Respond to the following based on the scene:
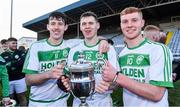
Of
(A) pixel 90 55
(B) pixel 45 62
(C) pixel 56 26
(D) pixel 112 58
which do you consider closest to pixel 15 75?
(B) pixel 45 62

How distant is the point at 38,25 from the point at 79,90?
2940 cm

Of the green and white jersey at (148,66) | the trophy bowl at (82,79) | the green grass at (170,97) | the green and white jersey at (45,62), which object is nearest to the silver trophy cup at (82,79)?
the trophy bowl at (82,79)

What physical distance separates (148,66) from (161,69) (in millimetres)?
139

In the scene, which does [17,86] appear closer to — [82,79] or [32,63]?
[32,63]

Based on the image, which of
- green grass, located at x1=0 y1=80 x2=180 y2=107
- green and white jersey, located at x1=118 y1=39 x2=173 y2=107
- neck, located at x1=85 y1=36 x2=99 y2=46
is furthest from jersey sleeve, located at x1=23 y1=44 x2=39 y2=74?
green grass, located at x1=0 y1=80 x2=180 y2=107

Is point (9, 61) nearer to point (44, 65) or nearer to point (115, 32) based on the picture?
point (44, 65)

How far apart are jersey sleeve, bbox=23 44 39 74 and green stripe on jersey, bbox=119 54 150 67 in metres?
1.01

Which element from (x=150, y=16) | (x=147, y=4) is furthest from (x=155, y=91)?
(x=150, y=16)

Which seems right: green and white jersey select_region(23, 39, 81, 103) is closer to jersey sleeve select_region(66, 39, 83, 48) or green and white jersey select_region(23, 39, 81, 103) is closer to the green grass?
jersey sleeve select_region(66, 39, 83, 48)

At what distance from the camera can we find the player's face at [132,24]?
2693mm

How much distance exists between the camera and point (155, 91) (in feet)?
8.07

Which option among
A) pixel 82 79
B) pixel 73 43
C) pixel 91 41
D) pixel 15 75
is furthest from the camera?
pixel 15 75

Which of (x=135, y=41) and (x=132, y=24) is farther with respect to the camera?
(x=135, y=41)

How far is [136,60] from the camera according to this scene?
8.90ft
